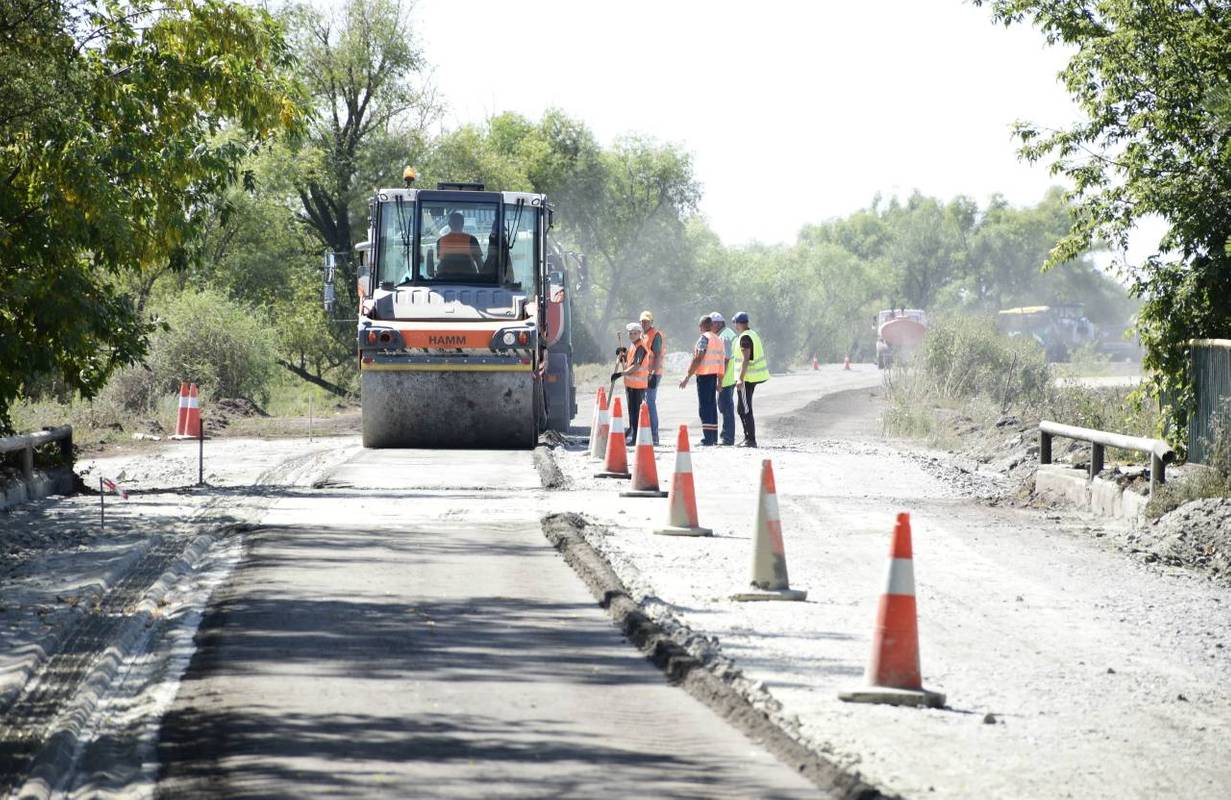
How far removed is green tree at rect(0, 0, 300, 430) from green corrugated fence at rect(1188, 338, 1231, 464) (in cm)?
896

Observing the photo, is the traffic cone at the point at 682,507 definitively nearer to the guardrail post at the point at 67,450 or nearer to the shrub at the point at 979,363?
the guardrail post at the point at 67,450

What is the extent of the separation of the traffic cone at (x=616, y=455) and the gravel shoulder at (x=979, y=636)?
844 mm

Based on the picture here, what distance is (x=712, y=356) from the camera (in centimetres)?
2286

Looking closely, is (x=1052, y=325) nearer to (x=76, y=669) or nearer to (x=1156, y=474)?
(x=1156, y=474)

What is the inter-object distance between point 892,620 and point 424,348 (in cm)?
1413

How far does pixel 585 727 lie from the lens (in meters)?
6.54

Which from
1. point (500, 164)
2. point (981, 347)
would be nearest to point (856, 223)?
point (500, 164)

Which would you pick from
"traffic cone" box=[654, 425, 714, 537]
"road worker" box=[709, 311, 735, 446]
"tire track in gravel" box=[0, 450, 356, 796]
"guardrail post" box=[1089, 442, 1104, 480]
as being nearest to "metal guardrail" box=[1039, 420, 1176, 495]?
"guardrail post" box=[1089, 442, 1104, 480]

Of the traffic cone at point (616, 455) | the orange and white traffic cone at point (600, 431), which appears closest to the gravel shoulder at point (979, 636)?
the traffic cone at point (616, 455)

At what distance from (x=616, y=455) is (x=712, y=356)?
512cm

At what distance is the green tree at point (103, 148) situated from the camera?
13.7 metres

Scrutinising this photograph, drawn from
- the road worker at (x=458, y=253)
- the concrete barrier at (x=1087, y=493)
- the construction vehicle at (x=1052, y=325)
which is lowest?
the concrete barrier at (x=1087, y=493)

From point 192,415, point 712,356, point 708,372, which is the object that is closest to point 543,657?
point 712,356

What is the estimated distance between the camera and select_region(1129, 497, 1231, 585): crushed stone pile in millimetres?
12086
